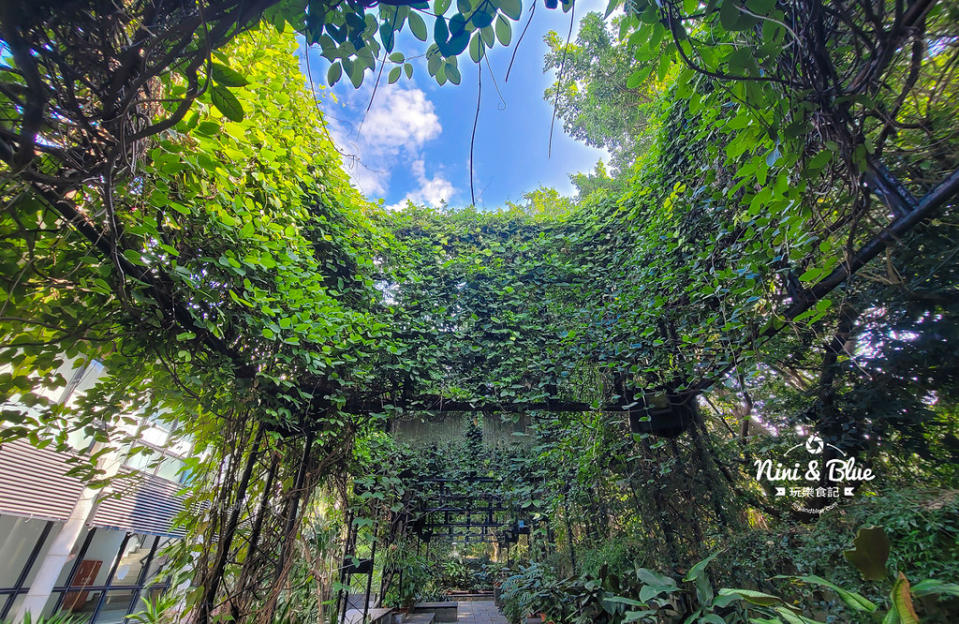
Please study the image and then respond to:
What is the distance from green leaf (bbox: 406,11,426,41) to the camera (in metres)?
0.88

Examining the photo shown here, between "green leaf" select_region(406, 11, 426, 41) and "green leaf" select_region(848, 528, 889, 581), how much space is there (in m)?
2.29

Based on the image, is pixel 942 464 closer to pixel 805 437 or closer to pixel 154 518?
pixel 805 437

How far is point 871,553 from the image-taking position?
1401 mm

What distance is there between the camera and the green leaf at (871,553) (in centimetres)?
137

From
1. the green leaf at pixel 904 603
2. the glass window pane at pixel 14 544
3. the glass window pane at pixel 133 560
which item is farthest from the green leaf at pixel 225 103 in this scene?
the glass window pane at pixel 133 560

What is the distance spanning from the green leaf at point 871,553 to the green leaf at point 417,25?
229 cm

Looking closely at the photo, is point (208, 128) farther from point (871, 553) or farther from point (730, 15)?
point (871, 553)

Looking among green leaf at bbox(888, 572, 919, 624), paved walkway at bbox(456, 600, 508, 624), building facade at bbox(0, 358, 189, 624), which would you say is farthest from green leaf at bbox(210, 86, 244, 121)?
paved walkway at bbox(456, 600, 508, 624)

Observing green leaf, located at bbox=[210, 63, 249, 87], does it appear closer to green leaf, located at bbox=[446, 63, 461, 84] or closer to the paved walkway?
green leaf, located at bbox=[446, 63, 461, 84]

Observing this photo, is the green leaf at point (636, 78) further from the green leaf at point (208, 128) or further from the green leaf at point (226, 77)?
the green leaf at point (208, 128)

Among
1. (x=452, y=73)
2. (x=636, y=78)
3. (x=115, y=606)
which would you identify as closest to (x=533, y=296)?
(x=636, y=78)

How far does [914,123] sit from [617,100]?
5.24 m

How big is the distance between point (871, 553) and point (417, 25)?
244 cm

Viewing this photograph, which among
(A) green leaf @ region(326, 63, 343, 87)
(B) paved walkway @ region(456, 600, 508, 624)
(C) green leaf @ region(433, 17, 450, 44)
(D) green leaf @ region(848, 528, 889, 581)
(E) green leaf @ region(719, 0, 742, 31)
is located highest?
(A) green leaf @ region(326, 63, 343, 87)
